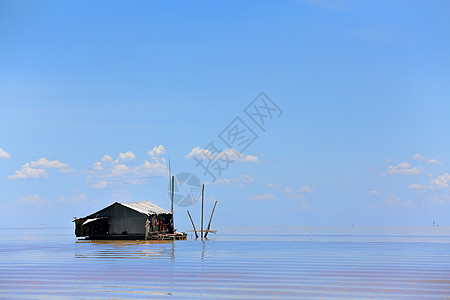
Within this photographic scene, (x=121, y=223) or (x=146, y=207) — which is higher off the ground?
(x=146, y=207)

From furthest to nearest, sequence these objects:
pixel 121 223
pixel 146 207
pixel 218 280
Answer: pixel 146 207 < pixel 121 223 < pixel 218 280

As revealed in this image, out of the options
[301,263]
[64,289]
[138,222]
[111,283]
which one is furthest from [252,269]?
[138,222]

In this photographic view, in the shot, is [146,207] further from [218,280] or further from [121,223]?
[218,280]

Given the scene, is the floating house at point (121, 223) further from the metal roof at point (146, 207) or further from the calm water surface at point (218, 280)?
the calm water surface at point (218, 280)

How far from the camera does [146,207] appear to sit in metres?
70.6

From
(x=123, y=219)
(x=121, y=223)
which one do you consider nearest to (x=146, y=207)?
(x=123, y=219)

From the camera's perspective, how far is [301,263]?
123 feet

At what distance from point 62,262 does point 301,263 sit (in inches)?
616

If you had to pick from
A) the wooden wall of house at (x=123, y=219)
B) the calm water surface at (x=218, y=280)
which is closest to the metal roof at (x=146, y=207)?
the wooden wall of house at (x=123, y=219)

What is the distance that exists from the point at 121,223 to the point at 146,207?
533cm

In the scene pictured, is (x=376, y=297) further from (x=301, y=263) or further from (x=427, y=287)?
(x=301, y=263)

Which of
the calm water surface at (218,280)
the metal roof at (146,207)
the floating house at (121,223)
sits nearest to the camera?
the calm water surface at (218,280)

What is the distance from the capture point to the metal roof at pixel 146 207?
6644 cm

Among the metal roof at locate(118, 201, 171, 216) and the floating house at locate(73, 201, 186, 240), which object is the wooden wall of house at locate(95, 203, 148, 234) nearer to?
the floating house at locate(73, 201, 186, 240)
